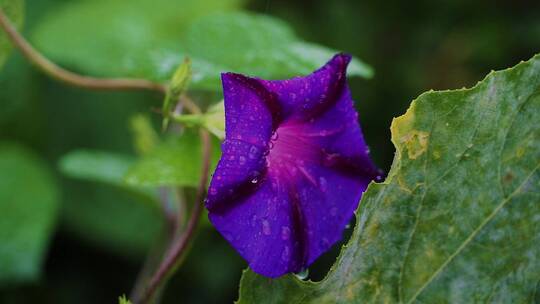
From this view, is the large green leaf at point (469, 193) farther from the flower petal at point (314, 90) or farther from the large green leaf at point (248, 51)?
the large green leaf at point (248, 51)

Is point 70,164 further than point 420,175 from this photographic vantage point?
Yes

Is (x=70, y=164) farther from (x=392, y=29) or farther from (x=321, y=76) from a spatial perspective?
(x=392, y=29)

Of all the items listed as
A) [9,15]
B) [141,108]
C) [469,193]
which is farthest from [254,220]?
[141,108]

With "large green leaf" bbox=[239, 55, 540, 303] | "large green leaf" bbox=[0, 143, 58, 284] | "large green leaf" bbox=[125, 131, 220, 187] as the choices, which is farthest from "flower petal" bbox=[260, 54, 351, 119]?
"large green leaf" bbox=[0, 143, 58, 284]

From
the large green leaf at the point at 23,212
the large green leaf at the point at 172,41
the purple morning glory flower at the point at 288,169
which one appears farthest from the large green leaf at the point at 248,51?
the large green leaf at the point at 23,212

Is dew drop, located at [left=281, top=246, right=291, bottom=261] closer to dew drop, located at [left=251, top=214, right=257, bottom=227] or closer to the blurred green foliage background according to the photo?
dew drop, located at [left=251, top=214, right=257, bottom=227]

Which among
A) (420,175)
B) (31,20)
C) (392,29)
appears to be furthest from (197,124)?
(392,29)
